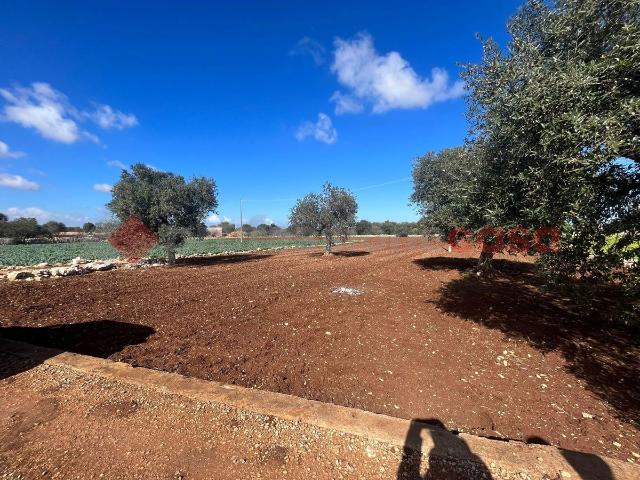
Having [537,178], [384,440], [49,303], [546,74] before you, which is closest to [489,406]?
[384,440]

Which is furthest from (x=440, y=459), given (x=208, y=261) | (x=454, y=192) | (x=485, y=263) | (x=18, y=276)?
(x=208, y=261)

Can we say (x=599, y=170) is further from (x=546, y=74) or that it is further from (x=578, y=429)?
(x=578, y=429)

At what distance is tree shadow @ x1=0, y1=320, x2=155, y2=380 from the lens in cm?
551

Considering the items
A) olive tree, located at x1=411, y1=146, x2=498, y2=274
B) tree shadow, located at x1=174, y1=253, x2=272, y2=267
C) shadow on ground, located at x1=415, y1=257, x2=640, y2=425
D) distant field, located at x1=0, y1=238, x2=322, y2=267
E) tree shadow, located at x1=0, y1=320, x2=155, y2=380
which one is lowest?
shadow on ground, located at x1=415, y1=257, x2=640, y2=425

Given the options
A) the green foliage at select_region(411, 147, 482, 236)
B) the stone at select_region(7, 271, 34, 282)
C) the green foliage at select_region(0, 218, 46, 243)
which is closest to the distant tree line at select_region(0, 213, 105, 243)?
the green foliage at select_region(0, 218, 46, 243)

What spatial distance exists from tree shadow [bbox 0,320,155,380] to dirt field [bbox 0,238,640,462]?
0.05 meters

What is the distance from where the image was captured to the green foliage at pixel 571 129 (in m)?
4.11

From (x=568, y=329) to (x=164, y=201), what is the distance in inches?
860

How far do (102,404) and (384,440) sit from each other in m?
3.83

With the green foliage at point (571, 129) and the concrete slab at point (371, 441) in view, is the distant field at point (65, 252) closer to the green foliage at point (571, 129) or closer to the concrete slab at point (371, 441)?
the concrete slab at point (371, 441)

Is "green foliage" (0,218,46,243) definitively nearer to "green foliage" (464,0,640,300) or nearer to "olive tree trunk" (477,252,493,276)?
"olive tree trunk" (477,252,493,276)

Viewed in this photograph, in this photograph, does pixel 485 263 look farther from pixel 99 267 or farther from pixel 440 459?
pixel 99 267

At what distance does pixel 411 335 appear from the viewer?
24.7 ft

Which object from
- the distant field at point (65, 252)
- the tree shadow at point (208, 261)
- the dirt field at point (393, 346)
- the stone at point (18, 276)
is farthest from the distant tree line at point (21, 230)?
the dirt field at point (393, 346)
